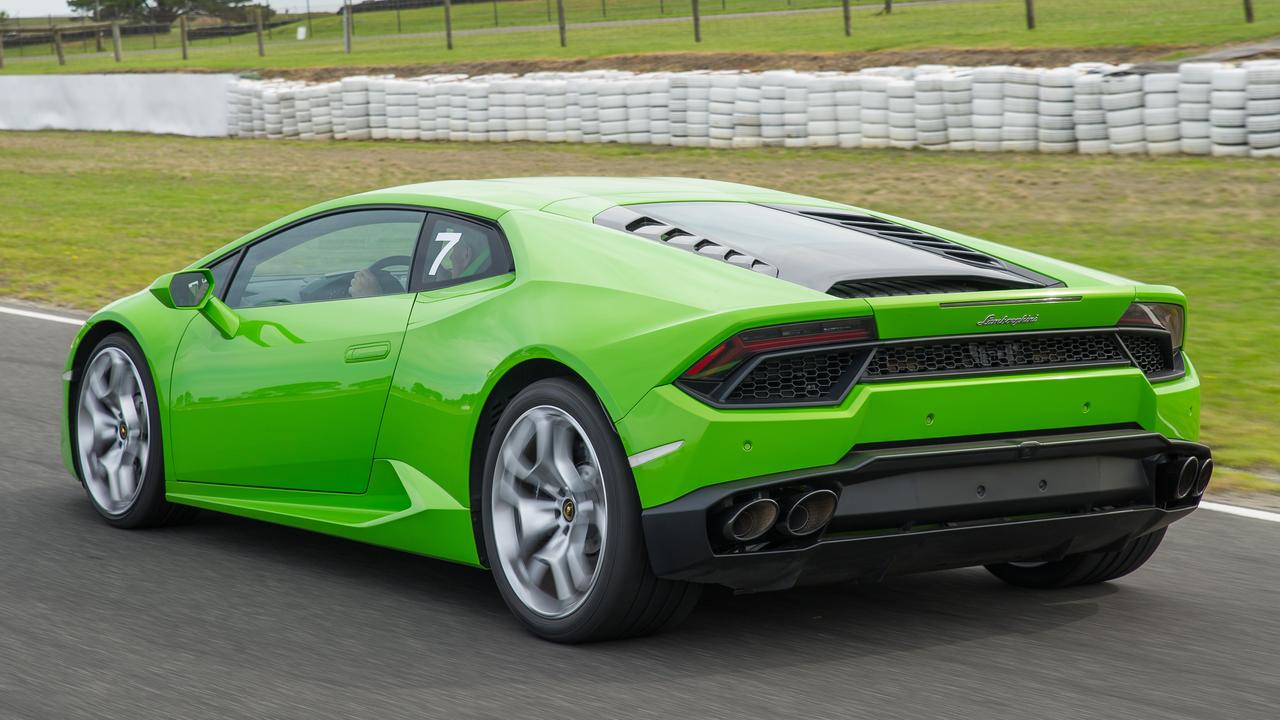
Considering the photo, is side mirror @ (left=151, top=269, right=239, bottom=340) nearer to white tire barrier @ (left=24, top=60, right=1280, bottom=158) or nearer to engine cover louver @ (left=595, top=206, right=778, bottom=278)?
engine cover louver @ (left=595, top=206, right=778, bottom=278)

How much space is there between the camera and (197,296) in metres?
5.75

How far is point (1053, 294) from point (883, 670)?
3.58ft

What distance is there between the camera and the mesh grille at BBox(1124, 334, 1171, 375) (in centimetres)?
458

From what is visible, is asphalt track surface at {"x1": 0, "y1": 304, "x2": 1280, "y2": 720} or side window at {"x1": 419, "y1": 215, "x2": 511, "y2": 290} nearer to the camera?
asphalt track surface at {"x1": 0, "y1": 304, "x2": 1280, "y2": 720}

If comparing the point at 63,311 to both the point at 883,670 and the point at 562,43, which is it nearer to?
the point at 883,670

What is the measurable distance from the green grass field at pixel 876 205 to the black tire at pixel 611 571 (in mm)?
3436

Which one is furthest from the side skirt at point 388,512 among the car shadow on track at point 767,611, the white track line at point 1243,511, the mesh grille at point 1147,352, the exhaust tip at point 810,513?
the white track line at point 1243,511

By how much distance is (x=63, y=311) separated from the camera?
12.0 m

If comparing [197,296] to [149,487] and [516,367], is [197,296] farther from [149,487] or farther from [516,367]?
[516,367]

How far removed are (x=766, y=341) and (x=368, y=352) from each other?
1459 mm

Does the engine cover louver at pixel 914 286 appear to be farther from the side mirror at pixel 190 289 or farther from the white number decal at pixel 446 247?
the side mirror at pixel 190 289

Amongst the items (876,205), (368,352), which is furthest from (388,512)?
(876,205)

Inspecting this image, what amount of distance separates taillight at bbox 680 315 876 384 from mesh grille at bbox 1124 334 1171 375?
0.94 meters

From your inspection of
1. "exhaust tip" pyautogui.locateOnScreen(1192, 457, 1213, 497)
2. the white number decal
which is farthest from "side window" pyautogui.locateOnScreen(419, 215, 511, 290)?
"exhaust tip" pyautogui.locateOnScreen(1192, 457, 1213, 497)
